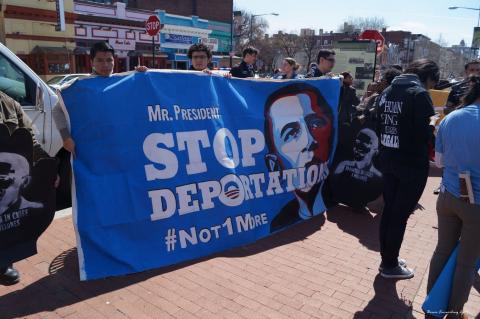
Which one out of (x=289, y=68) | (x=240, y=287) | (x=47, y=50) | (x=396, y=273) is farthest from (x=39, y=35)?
(x=396, y=273)

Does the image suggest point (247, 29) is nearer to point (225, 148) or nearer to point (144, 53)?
point (144, 53)

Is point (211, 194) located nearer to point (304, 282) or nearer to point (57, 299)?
point (304, 282)

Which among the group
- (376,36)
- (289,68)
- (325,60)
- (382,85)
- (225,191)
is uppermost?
(376,36)

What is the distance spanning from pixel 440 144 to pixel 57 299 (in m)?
3.02

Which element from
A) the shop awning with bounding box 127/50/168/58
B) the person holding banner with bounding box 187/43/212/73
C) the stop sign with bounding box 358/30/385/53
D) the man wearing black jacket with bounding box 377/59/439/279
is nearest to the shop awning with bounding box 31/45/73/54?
the shop awning with bounding box 127/50/168/58

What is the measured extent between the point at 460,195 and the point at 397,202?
802 millimetres

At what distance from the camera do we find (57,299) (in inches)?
123

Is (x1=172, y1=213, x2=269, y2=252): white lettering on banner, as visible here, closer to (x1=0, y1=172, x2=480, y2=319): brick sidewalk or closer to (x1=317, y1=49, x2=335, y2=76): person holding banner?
(x1=0, y1=172, x2=480, y2=319): brick sidewalk

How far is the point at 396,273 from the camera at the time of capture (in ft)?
12.2

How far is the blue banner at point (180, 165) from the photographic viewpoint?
3.44 metres

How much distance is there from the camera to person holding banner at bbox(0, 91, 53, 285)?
9.84 ft

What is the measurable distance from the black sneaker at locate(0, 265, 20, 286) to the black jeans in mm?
3126

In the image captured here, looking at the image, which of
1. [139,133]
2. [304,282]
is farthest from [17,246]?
[304,282]

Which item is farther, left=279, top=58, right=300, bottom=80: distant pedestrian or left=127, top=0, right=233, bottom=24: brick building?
left=127, top=0, right=233, bottom=24: brick building
